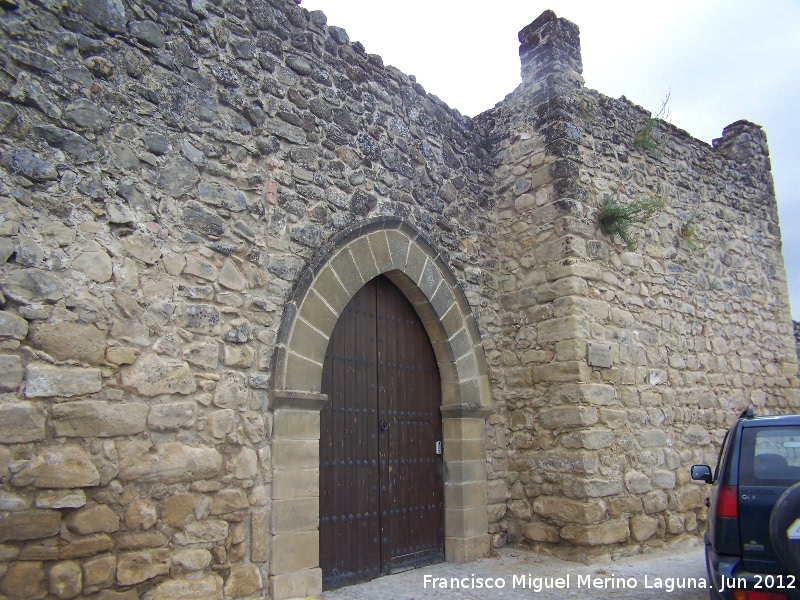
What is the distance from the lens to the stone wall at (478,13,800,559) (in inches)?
219

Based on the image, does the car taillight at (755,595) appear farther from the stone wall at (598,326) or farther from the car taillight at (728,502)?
the stone wall at (598,326)

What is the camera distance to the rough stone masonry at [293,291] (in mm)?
3322

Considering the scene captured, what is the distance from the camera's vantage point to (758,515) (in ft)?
10.00

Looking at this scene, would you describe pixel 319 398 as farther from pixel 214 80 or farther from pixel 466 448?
pixel 214 80

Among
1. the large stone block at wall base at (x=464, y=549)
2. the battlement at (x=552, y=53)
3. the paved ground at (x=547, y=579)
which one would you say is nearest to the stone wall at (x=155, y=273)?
the paved ground at (x=547, y=579)

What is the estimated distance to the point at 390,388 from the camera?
5.30m

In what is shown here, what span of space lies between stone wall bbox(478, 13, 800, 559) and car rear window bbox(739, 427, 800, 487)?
7.07 ft

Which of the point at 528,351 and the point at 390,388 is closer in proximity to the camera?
the point at 390,388

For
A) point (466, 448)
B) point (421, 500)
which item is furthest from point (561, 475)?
point (421, 500)

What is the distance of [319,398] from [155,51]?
2.46m

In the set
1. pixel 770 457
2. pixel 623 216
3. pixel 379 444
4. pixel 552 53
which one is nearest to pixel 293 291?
pixel 379 444

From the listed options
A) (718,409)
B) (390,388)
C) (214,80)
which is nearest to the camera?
(214,80)

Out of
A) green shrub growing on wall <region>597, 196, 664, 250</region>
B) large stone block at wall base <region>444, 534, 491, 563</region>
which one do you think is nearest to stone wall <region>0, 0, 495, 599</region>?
large stone block at wall base <region>444, 534, 491, 563</region>

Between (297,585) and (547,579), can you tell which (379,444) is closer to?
(297,585)
